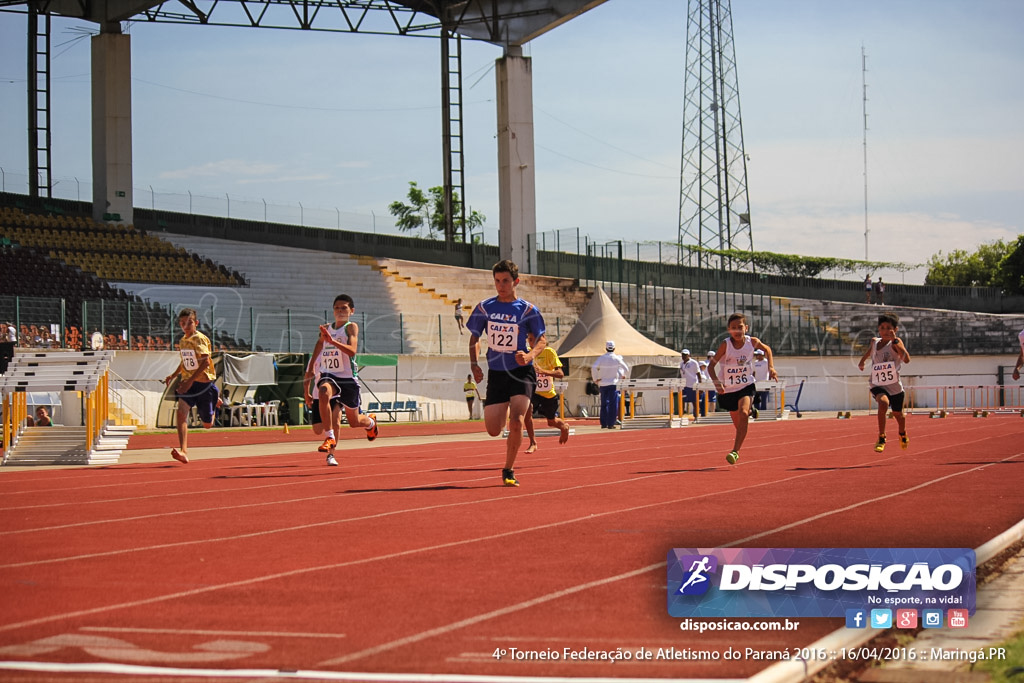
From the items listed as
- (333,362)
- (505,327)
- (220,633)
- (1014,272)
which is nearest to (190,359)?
(333,362)

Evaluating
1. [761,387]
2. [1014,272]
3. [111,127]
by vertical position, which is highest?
[111,127]

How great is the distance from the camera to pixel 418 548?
23.0 feet

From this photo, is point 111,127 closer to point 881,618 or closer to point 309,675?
point 309,675

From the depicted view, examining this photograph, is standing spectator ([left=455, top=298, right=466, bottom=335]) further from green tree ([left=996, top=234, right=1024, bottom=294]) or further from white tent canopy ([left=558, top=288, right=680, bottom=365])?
green tree ([left=996, top=234, right=1024, bottom=294])

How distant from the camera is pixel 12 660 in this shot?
4.21m

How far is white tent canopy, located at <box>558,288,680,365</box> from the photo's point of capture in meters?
36.8

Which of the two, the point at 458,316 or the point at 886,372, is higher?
the point at 458,316

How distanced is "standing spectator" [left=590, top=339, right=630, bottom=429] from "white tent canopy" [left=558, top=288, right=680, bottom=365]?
8.31m

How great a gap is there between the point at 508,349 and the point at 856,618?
6103mm

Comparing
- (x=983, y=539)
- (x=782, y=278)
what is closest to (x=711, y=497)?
(x=983, y=539)

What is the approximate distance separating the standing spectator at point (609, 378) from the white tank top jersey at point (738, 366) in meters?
10.8

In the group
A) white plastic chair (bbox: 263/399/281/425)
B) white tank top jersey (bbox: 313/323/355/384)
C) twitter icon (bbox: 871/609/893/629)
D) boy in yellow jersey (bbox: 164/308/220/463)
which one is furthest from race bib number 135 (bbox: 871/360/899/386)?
white plastic chair (bbox: 263/399/281/425)

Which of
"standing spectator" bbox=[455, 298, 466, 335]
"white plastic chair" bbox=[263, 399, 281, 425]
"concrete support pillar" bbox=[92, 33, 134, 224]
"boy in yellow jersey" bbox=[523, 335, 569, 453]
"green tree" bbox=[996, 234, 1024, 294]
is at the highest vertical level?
"concrete support pillar" bbox=[92, 33, 134, 224]

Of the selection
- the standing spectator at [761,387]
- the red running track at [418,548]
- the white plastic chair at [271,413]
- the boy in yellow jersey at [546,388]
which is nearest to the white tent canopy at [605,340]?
the standing spectator at [761,387]
